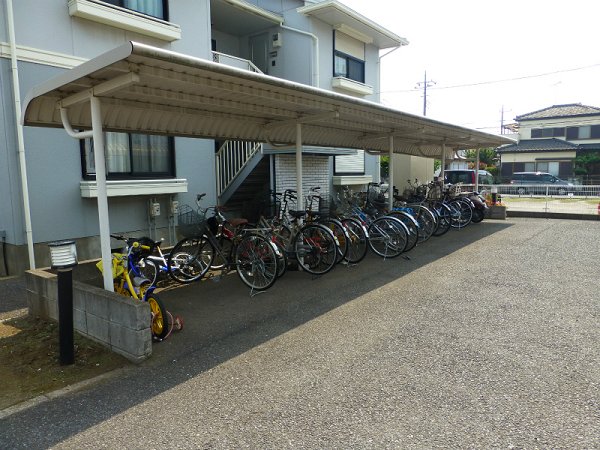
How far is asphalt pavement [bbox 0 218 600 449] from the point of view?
2566 mm

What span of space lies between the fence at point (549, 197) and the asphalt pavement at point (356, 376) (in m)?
9.99

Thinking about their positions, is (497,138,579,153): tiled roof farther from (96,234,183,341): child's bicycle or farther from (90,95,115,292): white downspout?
(90,95,115,292): white downspout

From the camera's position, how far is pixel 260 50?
40.3 feet

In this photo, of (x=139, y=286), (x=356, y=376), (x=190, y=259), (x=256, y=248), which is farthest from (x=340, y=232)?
(x=356, y=376)

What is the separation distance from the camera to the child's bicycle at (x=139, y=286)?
4027 millimetres

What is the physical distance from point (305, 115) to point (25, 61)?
14.1ft

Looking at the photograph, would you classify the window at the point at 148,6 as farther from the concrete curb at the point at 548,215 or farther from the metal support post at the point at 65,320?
the concrete curb at the point at 548,215

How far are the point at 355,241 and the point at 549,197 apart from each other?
13601 millimetres

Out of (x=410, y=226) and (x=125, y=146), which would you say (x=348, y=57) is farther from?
(x=125, y=146)

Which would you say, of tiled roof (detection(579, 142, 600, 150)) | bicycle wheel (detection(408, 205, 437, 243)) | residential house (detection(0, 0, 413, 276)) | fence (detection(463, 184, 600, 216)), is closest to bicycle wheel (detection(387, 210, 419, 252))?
bicycle wheel (detection(408, 205, 437, 243))

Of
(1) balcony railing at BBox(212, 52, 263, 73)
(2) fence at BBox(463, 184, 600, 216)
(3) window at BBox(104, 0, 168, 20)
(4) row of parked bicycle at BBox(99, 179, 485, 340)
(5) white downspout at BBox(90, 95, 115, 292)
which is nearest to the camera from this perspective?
(5) white downspout at BBox(90, 95, 115, 292)

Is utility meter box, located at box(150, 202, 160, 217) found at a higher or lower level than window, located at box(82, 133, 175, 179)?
lower

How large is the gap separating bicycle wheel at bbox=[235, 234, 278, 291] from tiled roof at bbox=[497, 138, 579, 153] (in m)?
30.8

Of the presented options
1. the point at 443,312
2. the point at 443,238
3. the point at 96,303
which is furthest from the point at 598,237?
the point at 96,303
